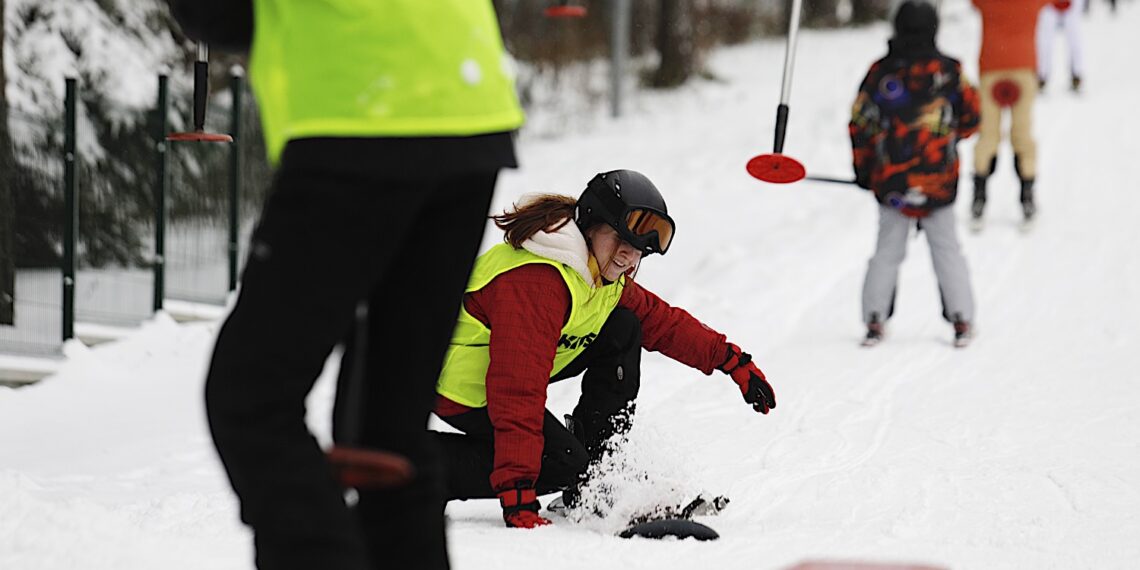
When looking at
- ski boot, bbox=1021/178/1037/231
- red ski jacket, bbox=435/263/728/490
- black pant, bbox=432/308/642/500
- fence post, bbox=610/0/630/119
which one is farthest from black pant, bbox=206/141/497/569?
fence post, bbox=610/0/630/119

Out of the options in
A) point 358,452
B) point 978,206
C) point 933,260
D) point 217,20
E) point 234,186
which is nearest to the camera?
point 358,452

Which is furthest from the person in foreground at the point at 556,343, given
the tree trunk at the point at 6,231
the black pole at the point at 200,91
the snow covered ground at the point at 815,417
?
the tree trunk at the point at 6,231

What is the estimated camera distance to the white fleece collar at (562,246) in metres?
3.53

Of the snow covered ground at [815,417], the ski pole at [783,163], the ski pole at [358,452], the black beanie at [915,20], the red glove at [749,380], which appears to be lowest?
the snow covered ground at [815,417]

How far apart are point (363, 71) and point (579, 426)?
224 centimetres

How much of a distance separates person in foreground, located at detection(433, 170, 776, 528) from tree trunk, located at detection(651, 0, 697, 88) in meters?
14.4

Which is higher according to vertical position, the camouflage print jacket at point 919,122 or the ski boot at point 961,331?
the camouflage print jacket at point 919,122

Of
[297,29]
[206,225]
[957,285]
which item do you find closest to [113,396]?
[206,225]

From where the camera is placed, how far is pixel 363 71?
183 cm

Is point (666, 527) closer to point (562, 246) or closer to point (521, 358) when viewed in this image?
point (521, 358)

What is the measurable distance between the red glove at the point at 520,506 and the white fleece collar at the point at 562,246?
0.59 meters

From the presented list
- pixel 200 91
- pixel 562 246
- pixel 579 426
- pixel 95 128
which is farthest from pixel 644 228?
pixel 95 128

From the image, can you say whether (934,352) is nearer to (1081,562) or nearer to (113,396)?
(1081,562)

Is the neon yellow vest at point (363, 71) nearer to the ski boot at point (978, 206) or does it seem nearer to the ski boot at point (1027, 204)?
the ski boot at point (978, 206)
